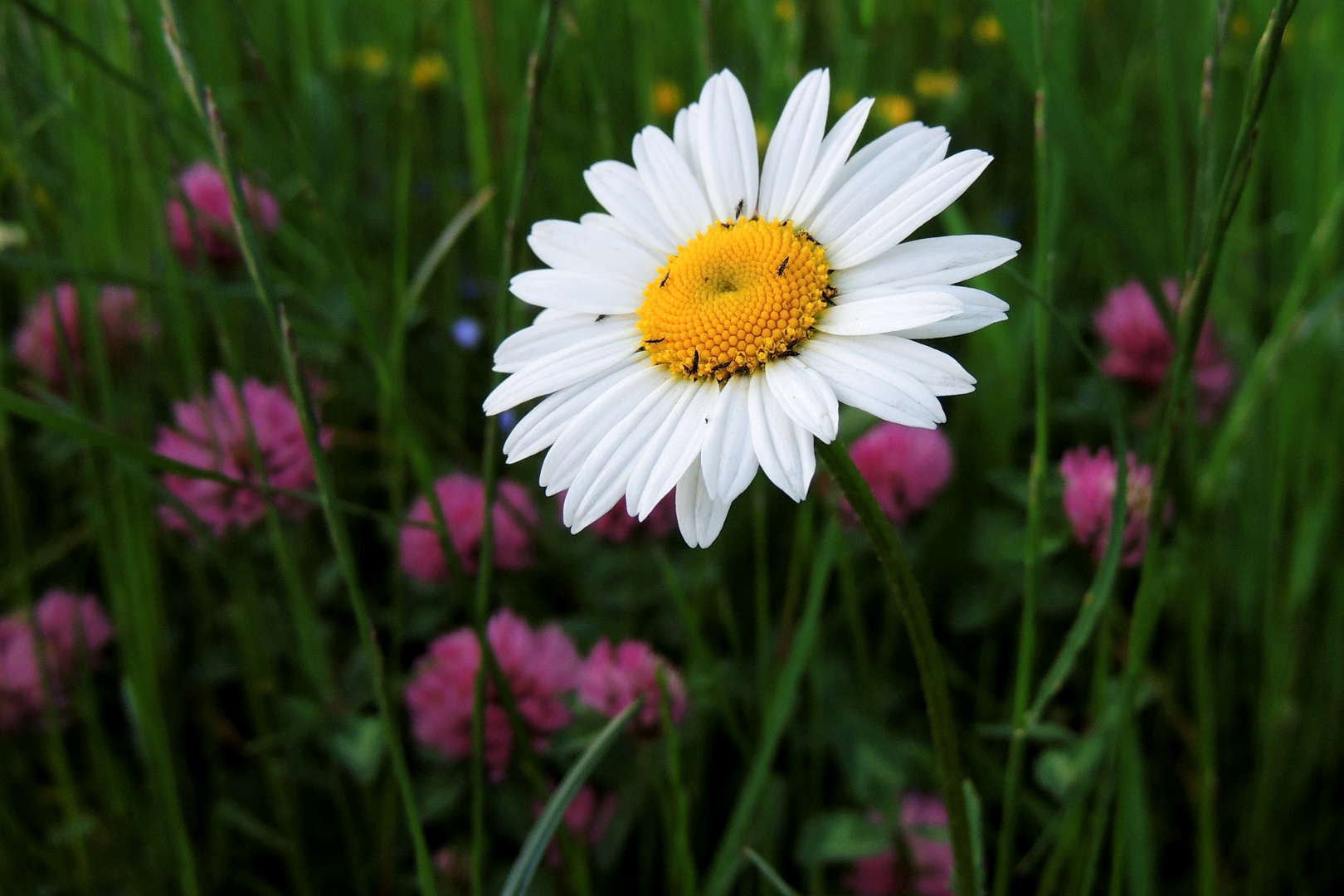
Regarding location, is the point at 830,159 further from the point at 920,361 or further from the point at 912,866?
the point at 912,866

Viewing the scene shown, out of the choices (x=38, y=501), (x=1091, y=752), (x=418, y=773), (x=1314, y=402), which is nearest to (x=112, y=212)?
(x=38, y=501)

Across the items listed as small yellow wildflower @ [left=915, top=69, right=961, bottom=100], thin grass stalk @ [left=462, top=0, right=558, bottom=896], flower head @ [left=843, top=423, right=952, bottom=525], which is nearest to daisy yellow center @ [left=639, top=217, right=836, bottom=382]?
thin grass stalk @ [left=462, top=0, right=558, bottom=896]

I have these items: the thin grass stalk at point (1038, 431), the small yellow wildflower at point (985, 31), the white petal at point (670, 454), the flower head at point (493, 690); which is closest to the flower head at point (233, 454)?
the flower head at point (493, 690)

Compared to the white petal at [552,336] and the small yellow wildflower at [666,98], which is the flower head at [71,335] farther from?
the white petal at [552,336]

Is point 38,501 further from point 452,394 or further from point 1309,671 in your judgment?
point 1309,671

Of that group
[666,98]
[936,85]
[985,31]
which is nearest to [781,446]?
[666,98]
